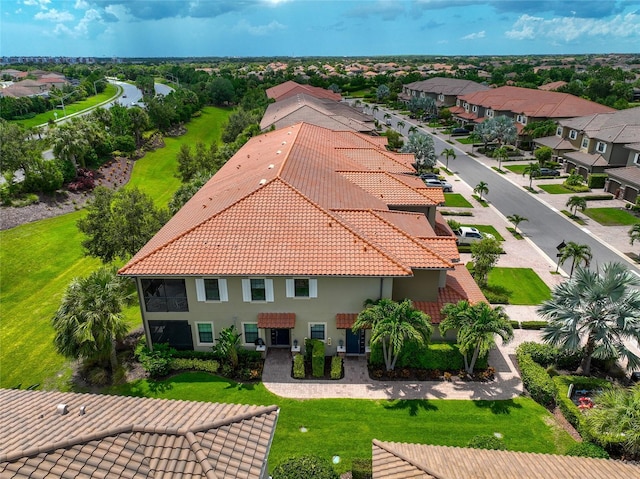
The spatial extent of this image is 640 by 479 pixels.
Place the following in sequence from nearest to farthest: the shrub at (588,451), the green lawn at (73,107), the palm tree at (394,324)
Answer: the shrub at (588,451) → the palm tree at (394,324) → the green lawn at (73,107)

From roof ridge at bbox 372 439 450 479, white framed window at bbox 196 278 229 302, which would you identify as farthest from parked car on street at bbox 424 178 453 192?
roof ridge at bbox 372 439 450 479

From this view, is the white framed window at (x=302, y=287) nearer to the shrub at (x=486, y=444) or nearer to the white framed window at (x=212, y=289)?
the white framed window at (x=212, y=289)

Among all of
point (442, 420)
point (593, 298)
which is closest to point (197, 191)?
point (442, 420)

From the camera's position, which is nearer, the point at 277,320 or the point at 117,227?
the point at 277,320

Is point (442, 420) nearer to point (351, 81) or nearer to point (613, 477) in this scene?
point (613, 477)

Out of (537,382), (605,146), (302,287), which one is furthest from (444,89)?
(537,382)

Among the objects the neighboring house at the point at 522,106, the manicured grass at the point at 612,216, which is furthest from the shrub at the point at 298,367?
the neighboring house at the point at 522,106

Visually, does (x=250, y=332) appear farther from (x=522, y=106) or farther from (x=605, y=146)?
(x=522, y=106)

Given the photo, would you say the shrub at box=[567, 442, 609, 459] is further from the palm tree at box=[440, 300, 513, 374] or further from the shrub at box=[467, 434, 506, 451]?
the palm tree at box=[440, 300, 513, 374]
